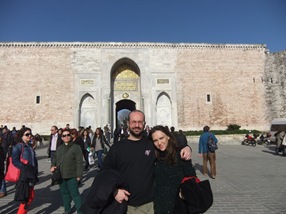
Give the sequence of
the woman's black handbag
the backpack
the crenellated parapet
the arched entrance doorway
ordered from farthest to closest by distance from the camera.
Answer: the arched entrance doorway < the crenellated parapet < the backpack < the woman's black handbag

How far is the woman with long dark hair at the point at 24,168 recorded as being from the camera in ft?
11.4

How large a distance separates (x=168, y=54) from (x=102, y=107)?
7758 millimetres

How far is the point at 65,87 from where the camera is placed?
2075cm

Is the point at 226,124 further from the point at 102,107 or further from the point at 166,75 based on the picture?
the point at 102,107

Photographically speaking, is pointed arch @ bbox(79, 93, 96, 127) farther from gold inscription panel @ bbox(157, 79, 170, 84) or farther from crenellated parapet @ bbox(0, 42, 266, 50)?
gold inscription panel @ bbox(157, 79, 170, 84)

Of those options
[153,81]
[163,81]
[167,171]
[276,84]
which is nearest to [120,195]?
[167,171]

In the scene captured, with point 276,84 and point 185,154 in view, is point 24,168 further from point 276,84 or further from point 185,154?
point 276,84

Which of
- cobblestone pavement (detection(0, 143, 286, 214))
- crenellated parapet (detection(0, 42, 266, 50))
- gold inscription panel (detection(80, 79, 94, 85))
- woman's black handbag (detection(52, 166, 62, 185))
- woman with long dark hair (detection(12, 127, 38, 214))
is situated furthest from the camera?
gold inscription panel (detection(80, 79, 94, 85))

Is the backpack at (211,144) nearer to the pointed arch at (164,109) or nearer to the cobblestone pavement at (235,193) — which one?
the cobblestone pavement at (235,193)

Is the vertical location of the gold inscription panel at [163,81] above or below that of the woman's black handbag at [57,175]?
above

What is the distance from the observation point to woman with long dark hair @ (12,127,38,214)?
347 cm

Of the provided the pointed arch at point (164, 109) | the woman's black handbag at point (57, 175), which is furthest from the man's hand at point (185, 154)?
the pointed arch at point (164, 109)

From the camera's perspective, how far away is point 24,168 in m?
3.57

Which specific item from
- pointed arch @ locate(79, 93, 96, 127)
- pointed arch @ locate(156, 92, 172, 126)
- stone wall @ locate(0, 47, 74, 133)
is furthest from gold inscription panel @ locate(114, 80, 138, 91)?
stone wall @ locate(0, 47, 74, 133)
